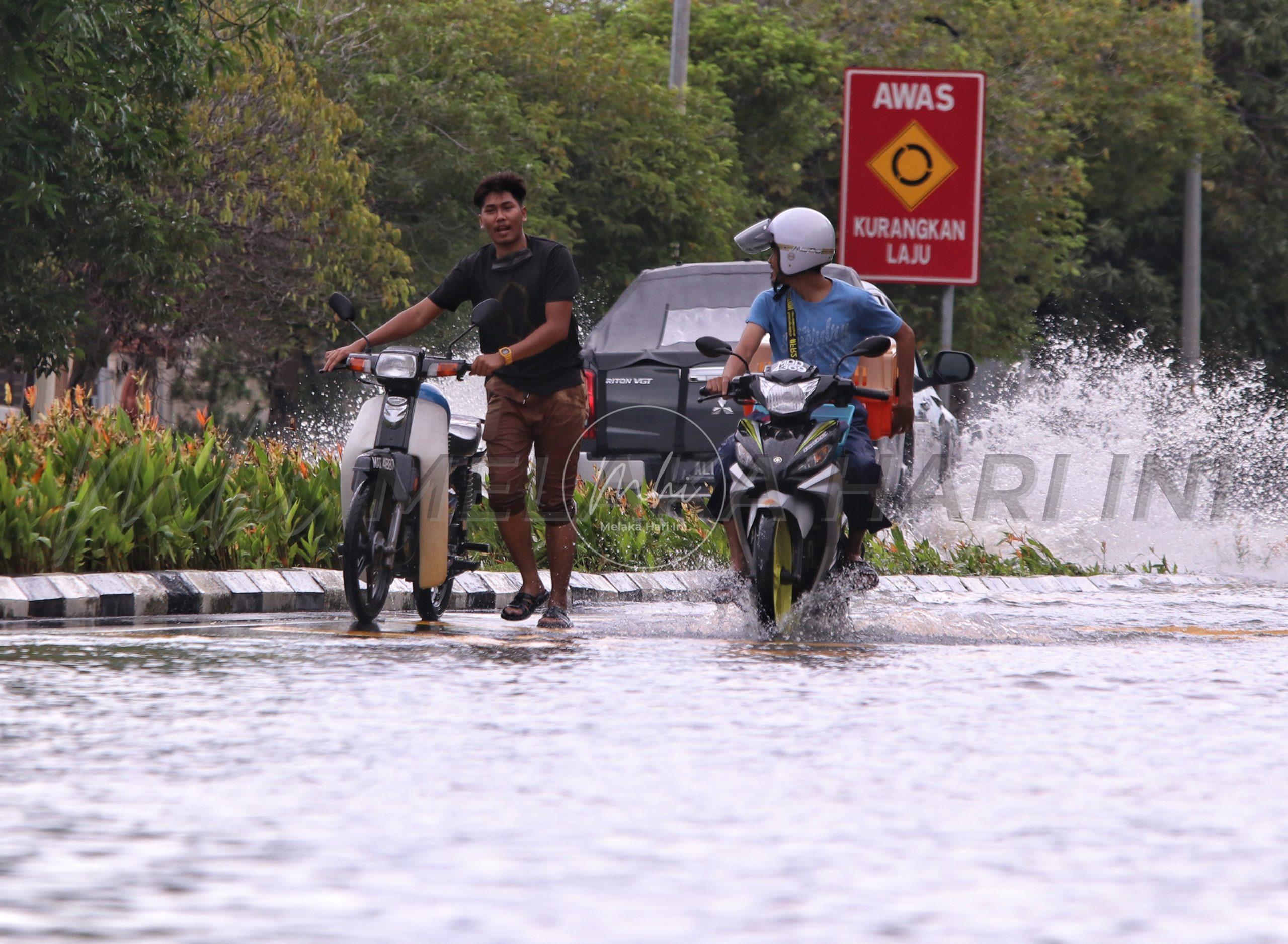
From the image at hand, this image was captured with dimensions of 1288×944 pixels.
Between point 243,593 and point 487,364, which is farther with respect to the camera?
point 243,593

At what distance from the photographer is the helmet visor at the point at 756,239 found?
10008 mm

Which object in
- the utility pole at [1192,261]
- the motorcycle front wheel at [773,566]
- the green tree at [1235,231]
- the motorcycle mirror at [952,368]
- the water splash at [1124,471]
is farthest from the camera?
the green tree at [1235,231]

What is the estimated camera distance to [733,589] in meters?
9.94

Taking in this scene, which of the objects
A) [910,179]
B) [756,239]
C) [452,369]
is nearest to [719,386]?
[756,239]

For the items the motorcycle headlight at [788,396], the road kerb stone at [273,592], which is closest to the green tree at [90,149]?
the road kerb stone at [273,592]

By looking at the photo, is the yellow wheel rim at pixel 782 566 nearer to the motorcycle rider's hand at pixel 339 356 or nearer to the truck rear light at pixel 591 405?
the motorcycle rider's hand at pixel 339 356

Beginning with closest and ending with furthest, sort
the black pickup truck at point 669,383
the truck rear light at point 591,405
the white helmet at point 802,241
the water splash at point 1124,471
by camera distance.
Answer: the white helmet at point 802,241 → the black pickup truck at point 669,383 → the truck rear light at point 591,405 → the water splash at point 1124,471

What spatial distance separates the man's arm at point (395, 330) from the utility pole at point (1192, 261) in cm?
3206

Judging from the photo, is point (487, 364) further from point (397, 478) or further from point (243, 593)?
point (243, 593)

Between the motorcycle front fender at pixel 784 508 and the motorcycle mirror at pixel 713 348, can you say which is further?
the motorcycle mirror at pixel 713 348

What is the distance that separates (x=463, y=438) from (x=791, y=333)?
1.53 meters

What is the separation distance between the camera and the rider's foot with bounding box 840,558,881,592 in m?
9.91

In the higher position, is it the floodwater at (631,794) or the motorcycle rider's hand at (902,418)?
the motorcycle rider's hand at (902,418)

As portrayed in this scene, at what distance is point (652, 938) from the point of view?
149 inches
